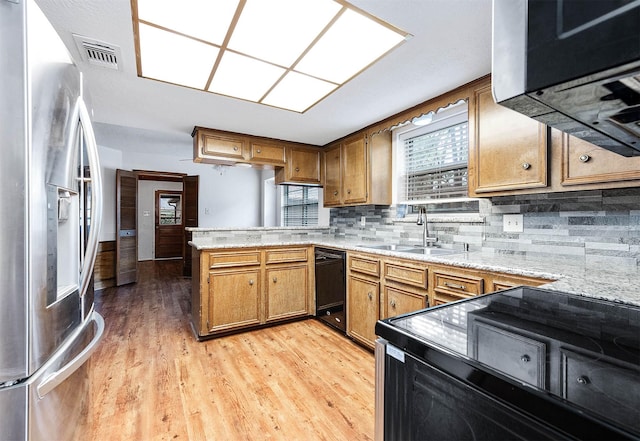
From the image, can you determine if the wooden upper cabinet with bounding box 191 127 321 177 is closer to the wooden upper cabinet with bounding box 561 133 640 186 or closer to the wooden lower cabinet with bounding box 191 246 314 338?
the wooden lower cabinet with bounding box 191 246 314 338

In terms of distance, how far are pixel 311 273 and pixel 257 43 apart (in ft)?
7.54

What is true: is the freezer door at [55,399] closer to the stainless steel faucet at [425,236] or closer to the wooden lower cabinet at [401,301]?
the wooden lower cabinet at [401,301]

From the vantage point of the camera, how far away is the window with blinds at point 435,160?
257cm

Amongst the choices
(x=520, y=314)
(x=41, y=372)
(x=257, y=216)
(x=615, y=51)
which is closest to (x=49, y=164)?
(x=41, y=372)

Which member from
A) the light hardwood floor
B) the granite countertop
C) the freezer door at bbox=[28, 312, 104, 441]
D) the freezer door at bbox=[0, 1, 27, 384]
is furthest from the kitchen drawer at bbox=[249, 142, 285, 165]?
the freezer door at bbox=[0, 1, 27, 384]

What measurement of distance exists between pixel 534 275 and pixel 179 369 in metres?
2.43

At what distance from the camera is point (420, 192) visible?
2.97 m

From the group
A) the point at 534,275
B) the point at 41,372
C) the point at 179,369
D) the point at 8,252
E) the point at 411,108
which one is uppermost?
the point at 411,108

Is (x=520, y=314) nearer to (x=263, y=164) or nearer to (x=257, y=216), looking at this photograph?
(x=263, y=164)

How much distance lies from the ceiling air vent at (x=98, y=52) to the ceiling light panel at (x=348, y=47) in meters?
1.15

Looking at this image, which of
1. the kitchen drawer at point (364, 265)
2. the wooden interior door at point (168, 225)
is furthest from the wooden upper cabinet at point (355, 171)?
the wooden interior door at point (168, 225)

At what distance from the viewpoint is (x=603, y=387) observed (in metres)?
0.43

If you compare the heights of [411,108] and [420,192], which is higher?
[411,108]

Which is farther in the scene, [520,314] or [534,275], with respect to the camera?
[534,275]
